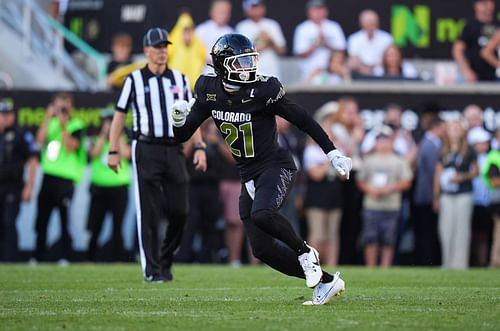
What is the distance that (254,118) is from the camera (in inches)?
281

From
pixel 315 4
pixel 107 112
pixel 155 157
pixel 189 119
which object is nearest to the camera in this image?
pixel 189 119

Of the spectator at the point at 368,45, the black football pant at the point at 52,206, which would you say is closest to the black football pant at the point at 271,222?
the black football pant at the point at 52,206

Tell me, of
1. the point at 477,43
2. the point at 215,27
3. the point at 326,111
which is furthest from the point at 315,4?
the point at 326,111

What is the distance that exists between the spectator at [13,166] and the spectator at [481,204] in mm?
5691

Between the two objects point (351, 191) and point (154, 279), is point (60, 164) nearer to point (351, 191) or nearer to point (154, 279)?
point (351, 191)

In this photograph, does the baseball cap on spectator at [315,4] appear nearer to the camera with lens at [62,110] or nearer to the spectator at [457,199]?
the spectator at [457,199]

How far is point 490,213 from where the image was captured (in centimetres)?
1344

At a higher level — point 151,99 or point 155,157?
point 151,99


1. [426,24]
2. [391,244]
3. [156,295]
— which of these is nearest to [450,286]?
[156,295]

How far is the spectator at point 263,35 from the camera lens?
15.1m

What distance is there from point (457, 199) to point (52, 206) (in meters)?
5.06

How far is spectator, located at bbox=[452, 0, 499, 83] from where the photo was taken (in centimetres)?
1559

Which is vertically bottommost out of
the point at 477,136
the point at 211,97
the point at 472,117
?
the point at 477,136

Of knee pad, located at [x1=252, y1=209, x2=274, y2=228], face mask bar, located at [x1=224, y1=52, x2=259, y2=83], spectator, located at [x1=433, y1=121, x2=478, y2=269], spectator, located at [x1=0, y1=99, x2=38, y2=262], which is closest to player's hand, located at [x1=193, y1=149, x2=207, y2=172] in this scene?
face mask bar, located at [x1=224, y1=52, x2=259, y2=83]
